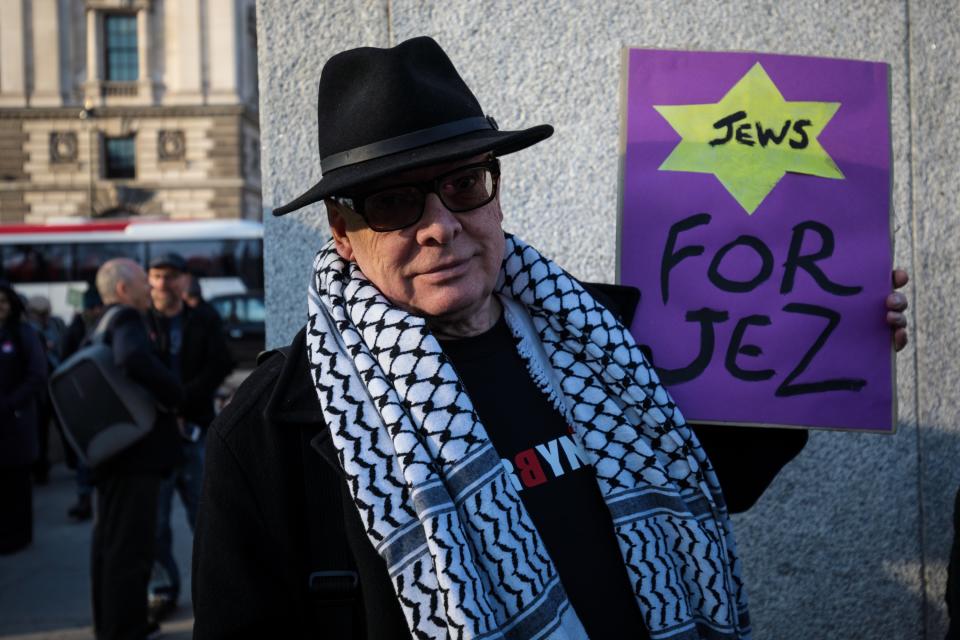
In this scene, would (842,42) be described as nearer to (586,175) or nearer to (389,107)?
(586,175)

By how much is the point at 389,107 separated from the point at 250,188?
123 feet

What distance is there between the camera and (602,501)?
1704mm

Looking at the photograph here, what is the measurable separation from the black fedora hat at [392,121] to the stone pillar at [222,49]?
1435 inches

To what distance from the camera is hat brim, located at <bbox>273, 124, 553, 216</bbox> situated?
1.54 m

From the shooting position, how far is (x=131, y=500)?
4320 millimetres

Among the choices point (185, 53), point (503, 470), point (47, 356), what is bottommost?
point (47, 356)

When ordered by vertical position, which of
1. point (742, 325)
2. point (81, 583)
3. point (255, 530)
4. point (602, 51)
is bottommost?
point (81, 583)

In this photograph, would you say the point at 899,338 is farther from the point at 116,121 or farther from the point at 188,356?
the point at 116,121

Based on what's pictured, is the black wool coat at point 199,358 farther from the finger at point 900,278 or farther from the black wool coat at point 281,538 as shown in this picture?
the finger at point 900,278

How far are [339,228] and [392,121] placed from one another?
25cm

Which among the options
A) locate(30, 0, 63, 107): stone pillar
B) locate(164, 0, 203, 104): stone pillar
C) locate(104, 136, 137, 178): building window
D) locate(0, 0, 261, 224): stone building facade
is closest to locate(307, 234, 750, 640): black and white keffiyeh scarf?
locate(0, 0, 261, 224): stone building facade

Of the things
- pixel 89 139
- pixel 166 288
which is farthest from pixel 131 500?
pixel 89 139

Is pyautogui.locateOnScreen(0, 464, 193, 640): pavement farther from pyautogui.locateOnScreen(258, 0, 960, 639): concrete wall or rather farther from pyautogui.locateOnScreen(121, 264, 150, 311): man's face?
pyautogui.locateOnScreen(258, 0, 960, 639): concrete wall

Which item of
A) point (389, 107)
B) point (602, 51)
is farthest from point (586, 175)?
point (389, 107)
